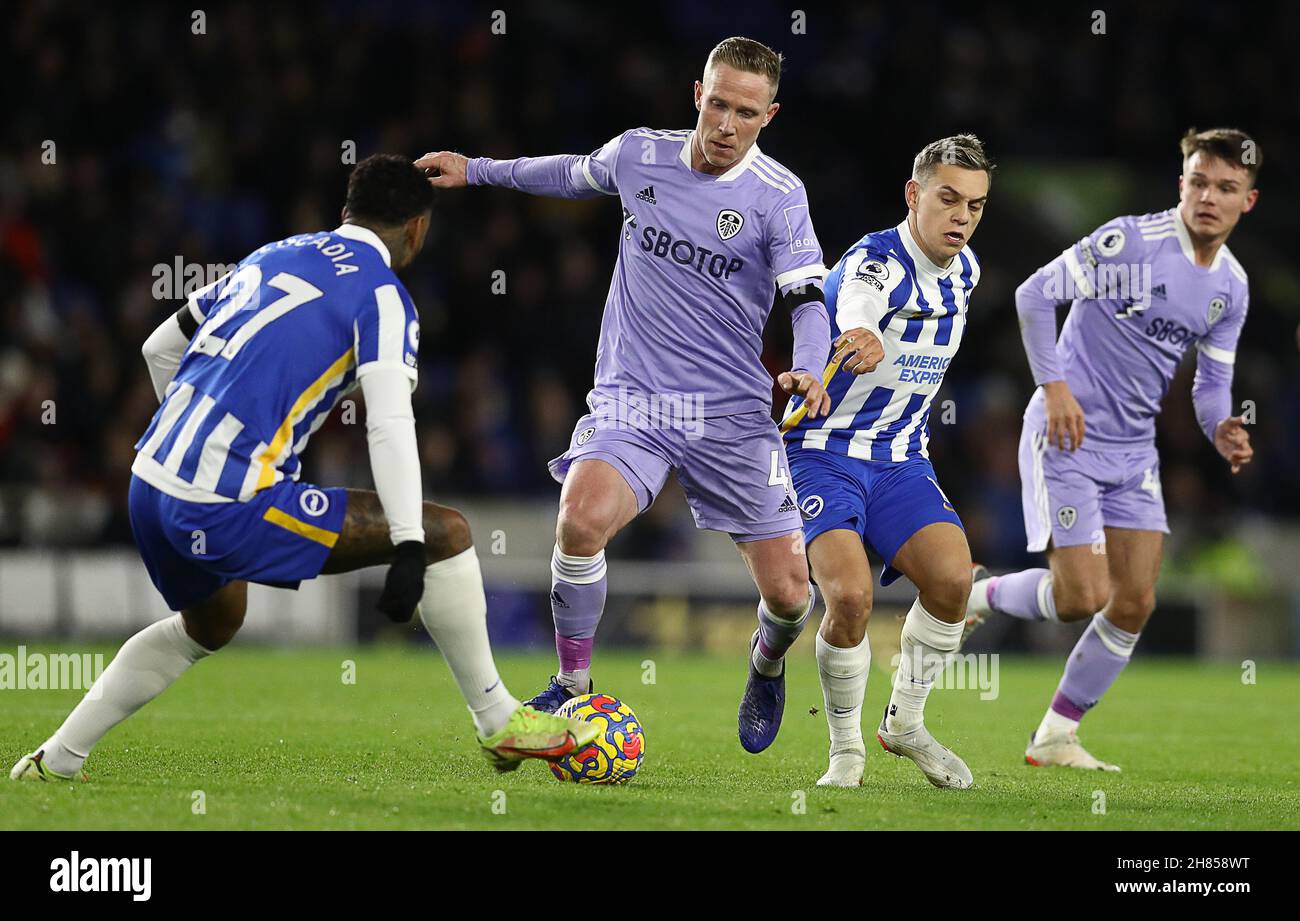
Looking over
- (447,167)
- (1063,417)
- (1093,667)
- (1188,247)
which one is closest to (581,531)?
(447,167)

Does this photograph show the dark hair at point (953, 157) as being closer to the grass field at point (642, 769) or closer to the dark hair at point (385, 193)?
the dark hair at point (385, 193)

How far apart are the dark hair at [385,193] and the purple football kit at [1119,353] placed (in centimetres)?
Answer: 337

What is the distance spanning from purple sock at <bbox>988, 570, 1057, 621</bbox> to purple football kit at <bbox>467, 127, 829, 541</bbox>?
189 centimetres

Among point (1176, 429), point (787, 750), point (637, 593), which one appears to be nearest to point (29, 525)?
point (637, 593)

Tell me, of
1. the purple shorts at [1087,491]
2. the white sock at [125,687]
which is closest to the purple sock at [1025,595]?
the purple shorts at [1087,491]

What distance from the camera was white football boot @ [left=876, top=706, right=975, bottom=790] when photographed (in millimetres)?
6250

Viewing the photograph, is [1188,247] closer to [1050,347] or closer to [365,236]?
[1050,347]

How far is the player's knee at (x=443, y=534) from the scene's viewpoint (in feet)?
16.7

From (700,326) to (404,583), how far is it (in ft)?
6.76

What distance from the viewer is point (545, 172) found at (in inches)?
259

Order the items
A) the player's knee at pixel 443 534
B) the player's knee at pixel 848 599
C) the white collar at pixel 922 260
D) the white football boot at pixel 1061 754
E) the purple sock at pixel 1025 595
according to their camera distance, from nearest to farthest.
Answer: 1. the player's knee at pixel 443 534
2. the player's knee at pixel 848 599
3. the white collar at pixel 922 260
4. the white football boot at pixel 1061 754
5. the purple sock at pixel 1025 595
